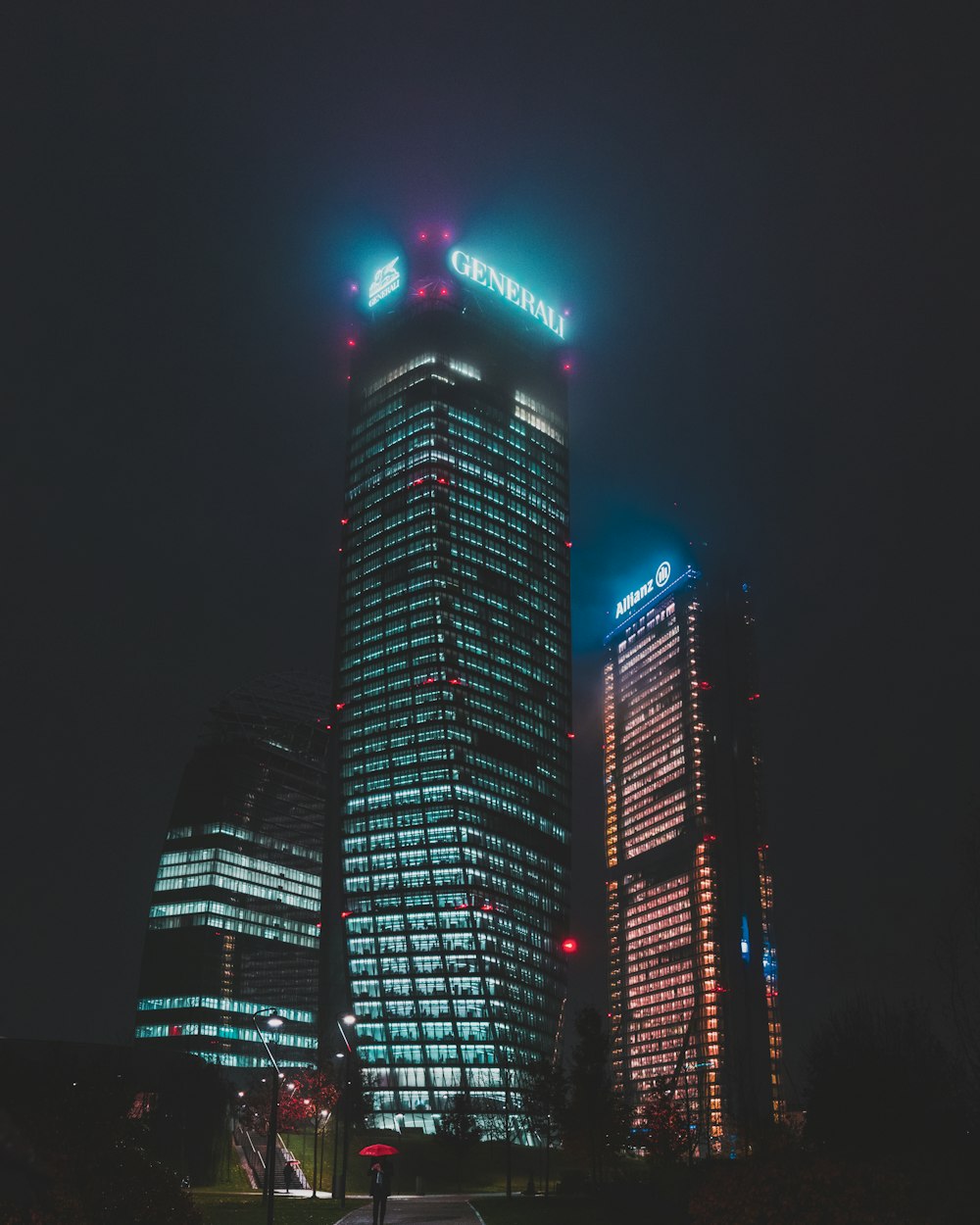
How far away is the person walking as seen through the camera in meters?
41.0

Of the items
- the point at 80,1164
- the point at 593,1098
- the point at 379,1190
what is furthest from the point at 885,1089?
the point at 593,1098

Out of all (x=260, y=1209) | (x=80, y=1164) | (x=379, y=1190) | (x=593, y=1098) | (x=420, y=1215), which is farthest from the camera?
(x=593, y=1098)

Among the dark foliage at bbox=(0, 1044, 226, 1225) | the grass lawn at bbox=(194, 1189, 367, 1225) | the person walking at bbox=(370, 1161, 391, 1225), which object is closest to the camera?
the dark foliage at bbox=(0, 1044, 226, 1225)

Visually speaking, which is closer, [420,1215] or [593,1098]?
[420,1215]

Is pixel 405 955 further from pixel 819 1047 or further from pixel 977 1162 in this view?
pixel 977 1162

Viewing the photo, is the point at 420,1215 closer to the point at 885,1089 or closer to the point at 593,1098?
the point at 885,1089

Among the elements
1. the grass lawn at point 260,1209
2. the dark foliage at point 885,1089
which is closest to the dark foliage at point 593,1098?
the grass lawn at point 260,1209

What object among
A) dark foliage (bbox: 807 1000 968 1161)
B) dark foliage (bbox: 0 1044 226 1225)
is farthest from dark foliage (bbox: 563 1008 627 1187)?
dark foliage (bbox: 0 1044 226 1225)

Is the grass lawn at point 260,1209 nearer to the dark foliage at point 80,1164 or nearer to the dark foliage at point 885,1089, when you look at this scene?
the dark foliage at point 80,1164

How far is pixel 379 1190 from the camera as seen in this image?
41.6 meters

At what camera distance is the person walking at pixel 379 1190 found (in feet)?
135

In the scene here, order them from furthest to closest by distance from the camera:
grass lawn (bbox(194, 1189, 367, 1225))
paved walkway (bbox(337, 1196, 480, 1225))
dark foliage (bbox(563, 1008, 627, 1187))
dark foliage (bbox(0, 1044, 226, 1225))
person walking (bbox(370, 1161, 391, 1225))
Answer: dark foliage (bbox(563, 1008, 627, 1187)), grass lawn (bbox(194, 1189, 367, 1225)), paved walkway (bbox(337, 1196, 480, 1225)), person walking (bbox(370, 1161, 391, 1225)), dark foliage (bbox(0, 1044, 226, 1225))

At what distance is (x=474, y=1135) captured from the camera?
11281 centimetres

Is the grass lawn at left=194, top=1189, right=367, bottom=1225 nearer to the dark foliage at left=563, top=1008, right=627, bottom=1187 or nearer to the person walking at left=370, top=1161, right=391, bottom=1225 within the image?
the person walking at left=370, top=1161, right=391, bottom=1225
